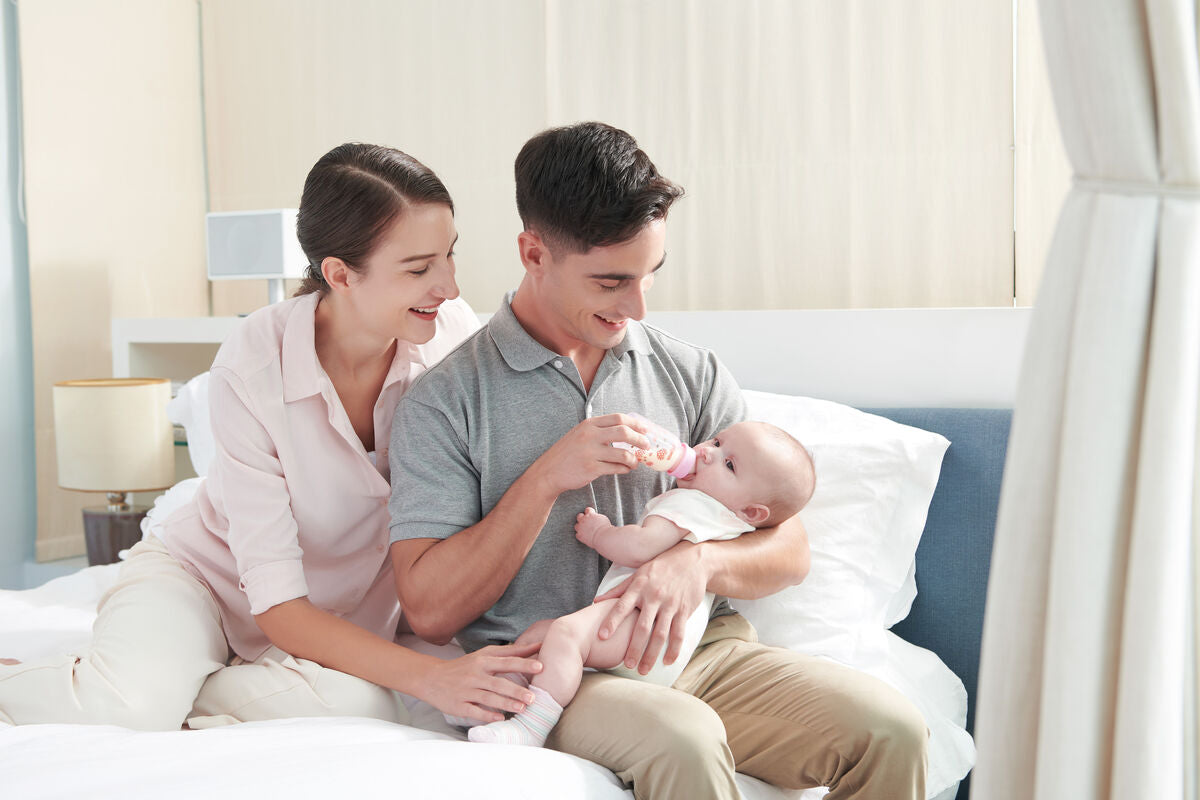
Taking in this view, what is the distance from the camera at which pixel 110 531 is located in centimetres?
301

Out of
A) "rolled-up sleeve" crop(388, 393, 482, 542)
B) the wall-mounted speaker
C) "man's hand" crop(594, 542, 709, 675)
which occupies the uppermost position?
the wall-mounted speaker

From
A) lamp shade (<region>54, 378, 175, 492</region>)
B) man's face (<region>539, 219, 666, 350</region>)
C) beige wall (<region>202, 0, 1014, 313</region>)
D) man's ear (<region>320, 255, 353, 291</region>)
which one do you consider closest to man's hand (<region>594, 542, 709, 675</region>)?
man's face (<region>539, 219, 666, 350</region>)

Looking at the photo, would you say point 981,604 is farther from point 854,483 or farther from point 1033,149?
point 1033,149

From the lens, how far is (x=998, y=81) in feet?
8.15

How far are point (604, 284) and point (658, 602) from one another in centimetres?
47

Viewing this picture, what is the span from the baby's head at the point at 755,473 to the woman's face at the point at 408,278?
0.48 m

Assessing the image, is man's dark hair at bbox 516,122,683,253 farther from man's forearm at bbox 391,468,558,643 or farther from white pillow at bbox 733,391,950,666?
white pillow at bbox 733,391,950,666

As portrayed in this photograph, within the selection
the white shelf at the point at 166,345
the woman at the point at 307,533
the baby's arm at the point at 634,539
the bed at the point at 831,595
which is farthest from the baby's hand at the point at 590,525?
the white shelf at the point at 166,345

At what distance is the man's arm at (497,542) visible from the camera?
1392mm

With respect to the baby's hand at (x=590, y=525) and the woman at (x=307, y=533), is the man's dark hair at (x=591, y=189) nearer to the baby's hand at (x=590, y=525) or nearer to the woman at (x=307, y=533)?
the woman at (x=307, y=533)

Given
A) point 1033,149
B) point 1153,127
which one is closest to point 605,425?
point 1153,127

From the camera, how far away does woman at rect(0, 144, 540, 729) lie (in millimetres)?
1441

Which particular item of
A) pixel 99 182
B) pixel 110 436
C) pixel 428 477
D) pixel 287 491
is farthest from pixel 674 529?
pixel 99 182

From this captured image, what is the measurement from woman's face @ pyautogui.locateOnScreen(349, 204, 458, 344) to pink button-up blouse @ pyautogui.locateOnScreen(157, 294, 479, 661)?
0.13 meters
